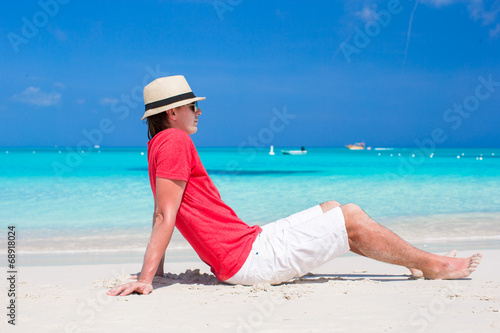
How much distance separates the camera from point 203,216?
3.12m

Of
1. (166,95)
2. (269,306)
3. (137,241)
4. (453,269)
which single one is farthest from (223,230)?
(137,241)

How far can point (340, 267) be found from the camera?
443cm

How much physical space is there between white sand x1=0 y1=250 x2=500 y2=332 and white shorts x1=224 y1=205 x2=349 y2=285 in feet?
0.33

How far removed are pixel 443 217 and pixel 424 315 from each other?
7243 mm

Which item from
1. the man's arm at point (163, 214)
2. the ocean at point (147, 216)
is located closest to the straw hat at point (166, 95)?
the man's arm at point (163, 214)

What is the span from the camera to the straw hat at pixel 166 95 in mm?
3098

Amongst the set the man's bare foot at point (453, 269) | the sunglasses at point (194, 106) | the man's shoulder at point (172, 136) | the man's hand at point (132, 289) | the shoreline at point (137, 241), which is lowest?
the shoreline at point (137, 241)

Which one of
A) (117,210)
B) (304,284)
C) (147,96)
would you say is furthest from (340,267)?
(117,210)

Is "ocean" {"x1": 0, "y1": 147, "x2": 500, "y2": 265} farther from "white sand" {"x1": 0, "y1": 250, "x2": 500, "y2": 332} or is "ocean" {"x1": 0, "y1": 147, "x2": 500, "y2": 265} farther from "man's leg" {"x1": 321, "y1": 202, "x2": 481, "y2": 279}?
"man's leg" {"x1": 321, "y1": 202, "x2": 481, "y2": 279}

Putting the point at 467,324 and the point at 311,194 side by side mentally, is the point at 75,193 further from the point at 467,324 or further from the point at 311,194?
the point at 467,324

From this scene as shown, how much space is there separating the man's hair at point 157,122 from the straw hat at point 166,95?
67 mm

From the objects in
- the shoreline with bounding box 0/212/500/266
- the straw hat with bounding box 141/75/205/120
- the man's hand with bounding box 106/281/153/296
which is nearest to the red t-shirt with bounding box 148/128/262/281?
the straw hat with bounding box 141/75/205/120

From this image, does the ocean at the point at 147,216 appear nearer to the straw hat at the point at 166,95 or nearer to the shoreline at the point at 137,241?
the shoreline at the point at 137,241

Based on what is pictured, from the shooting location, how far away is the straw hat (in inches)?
122
